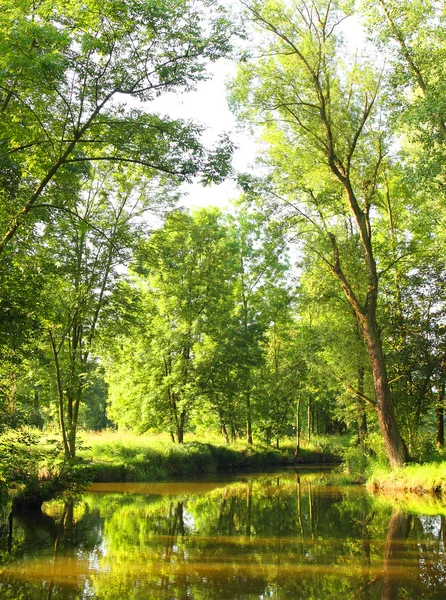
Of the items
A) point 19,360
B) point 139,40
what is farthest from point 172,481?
point 139,40

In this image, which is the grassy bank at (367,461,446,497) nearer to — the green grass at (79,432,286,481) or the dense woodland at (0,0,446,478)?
the dense woodland at (0,0,446,478)

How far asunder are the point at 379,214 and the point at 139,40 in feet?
58.0

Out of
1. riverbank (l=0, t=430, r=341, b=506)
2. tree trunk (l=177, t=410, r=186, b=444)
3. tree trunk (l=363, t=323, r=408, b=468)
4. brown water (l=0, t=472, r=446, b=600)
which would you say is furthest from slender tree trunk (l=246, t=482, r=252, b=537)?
tree trunk (l=177, t=410, r=186, b=444)

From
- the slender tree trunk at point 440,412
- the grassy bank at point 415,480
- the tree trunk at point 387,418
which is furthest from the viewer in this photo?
the slender tree trunk at point 440,412

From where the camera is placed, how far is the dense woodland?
9406mm

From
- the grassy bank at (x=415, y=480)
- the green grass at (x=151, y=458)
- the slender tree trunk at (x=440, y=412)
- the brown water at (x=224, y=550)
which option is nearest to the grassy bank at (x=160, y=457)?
the green grass at (x=151, y=458)

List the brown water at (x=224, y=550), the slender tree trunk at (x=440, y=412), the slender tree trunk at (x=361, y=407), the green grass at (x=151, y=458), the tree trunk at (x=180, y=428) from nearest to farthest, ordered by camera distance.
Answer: the brown water at (x=224, y=550)
the slender tree trunk at (x=440, y=412)
the green grass at (x=151, y=458)
the slender tree trunk at (x=361, y=407)
the tree trunk at (x=180, y=428)

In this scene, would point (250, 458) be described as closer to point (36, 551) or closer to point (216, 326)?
point (216, 326)

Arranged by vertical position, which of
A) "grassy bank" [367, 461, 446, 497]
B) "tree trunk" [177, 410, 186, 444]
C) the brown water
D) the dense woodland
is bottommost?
the brown water

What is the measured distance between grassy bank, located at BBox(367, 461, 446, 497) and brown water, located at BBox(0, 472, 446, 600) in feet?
4.44

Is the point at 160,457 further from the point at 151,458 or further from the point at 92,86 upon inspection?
the point at 92,86

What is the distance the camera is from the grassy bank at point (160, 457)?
63.4ft

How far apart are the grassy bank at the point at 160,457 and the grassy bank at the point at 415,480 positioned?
9.20 metres

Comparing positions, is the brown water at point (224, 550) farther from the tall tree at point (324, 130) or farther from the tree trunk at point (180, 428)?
the tree trunk at point (180, 428)
